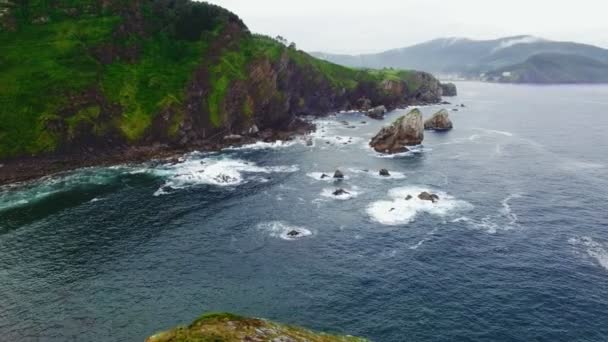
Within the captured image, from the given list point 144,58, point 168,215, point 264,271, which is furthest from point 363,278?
point 144,58

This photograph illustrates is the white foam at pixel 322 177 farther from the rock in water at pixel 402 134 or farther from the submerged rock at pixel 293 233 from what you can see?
the submerged rock at pixel 293 233

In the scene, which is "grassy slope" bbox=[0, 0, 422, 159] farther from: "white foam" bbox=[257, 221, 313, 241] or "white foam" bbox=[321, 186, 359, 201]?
"white foam" bbox=[257, 221, 313, 241]

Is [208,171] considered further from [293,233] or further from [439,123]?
[439,123]

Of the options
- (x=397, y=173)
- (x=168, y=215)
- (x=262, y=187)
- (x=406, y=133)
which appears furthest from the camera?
(x=406, y=133)

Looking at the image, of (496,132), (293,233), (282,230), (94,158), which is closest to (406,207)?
(293,233)

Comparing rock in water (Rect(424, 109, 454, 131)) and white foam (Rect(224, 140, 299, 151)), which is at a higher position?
rock in water (Rect(424, 109, 454, 131))

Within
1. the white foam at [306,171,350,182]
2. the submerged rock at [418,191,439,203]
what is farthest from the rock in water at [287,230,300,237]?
the white foam at [306,171,350,182]

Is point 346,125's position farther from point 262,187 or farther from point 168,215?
point 168,215
